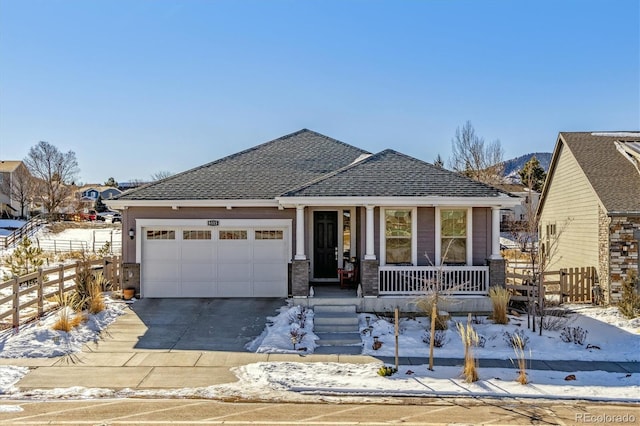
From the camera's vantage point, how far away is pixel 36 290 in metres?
12.3

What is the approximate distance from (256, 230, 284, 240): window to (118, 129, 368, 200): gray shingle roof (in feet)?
3.45

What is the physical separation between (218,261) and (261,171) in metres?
3.39

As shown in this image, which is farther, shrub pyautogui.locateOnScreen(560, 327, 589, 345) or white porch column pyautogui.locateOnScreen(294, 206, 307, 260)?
white porch column pyautogui.locateOnScreen(294, 206, 307, 260)

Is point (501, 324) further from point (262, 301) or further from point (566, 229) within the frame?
point (566, 229)

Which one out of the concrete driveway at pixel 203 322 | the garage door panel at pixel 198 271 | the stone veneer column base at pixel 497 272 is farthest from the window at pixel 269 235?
the stone veneer column base at pixel 497 272

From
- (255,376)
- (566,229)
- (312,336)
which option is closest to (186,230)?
(312,336)

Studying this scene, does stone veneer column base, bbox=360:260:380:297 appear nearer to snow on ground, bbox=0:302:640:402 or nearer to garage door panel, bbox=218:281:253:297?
snow on ground, bbox=0:302:640:402

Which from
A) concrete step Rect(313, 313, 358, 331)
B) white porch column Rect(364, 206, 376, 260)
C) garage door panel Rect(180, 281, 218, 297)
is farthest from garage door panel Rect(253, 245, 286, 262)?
concrete step Rect(313, 313, 358, 331)

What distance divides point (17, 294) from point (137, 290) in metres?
3.89

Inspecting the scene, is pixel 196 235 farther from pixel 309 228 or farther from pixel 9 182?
pixel 9 182

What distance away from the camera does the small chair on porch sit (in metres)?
14.3

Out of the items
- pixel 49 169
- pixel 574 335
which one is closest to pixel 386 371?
pixel 574 335

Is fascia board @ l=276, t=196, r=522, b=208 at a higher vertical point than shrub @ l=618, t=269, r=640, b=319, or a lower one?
higher

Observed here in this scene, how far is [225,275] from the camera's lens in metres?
14.4
